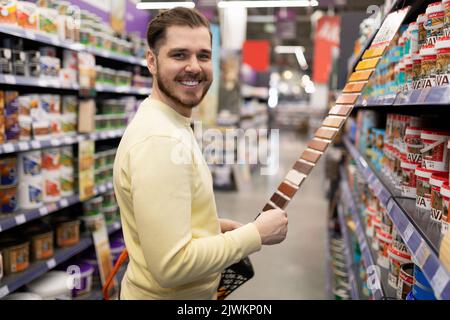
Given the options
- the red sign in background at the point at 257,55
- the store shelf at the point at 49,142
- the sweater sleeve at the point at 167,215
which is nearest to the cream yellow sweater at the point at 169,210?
the sweater sleeve at the point at 167,215

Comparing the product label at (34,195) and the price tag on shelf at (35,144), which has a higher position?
the price tag on shelf at (35,144)

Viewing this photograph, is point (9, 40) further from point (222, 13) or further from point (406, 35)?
point (222, 13)

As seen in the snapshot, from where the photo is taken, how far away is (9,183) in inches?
96.8

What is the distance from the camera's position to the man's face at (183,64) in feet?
3.97

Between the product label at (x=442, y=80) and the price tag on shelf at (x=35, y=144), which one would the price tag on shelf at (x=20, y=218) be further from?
the product label at (x=442, y=80)

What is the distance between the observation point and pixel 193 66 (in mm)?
1226

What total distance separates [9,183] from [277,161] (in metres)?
9.05

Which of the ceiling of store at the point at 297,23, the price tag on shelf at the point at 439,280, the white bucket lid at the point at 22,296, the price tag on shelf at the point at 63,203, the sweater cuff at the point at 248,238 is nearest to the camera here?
the price tag on shelf at the point at 439,280

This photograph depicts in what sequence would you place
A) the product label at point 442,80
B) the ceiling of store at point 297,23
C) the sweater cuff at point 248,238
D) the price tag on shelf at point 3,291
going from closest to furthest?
1. the product label at point 442,80
2. the sweater cuff at point 248,238
3. the price tag on shelf at point 3,291
4. the ceiling of store at point 297,23

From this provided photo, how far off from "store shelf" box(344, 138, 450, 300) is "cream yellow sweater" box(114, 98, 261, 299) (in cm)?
43

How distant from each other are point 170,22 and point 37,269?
2055 mm

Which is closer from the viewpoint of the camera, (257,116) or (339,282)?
(339,282)

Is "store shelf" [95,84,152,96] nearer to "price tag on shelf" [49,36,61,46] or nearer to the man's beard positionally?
"price tag on shelf" [49,36,61,46]
